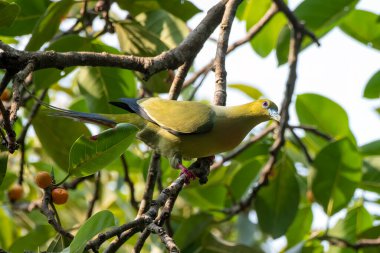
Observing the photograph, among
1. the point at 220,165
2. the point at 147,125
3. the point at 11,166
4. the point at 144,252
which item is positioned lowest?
the point at 144,252

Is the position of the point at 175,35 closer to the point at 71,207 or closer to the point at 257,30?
the point at 257,30

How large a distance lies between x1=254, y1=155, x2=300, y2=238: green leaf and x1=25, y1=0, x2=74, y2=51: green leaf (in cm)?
173

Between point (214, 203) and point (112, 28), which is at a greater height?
point (112, 28)

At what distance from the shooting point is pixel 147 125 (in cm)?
374

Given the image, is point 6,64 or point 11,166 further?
point 11,166

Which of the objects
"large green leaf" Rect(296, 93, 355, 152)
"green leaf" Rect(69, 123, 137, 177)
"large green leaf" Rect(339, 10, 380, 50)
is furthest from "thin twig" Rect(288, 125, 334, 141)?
"green leaf" Rect(69, 123, 137, 177)

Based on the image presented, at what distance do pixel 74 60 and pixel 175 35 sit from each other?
138 centimetres

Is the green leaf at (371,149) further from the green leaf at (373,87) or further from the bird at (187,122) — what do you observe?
the bird at (187,122)

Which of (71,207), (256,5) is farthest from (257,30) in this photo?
(71,207)

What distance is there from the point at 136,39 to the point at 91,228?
1.70 metres

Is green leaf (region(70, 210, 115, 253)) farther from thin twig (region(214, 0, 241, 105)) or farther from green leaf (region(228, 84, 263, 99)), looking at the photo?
green leaf (region(228, 84, 263, 99))

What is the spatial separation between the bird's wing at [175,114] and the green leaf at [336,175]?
737 millimetres

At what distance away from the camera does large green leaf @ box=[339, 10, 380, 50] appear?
165 inches

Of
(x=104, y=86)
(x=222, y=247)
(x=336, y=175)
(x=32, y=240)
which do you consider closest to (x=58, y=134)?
(x=104, y=86)
